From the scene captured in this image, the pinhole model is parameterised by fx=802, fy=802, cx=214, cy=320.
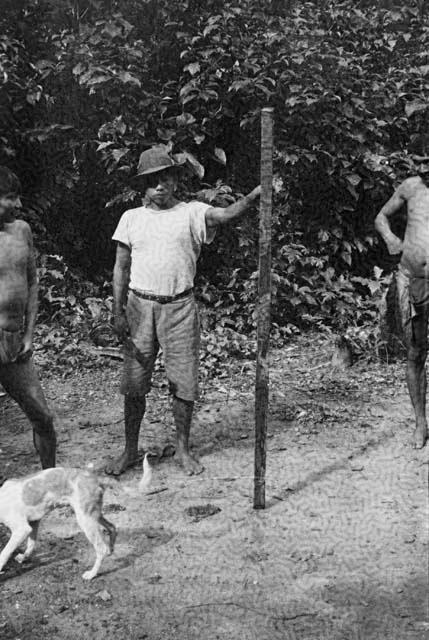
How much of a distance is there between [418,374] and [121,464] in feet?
6.82

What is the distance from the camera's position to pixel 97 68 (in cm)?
749

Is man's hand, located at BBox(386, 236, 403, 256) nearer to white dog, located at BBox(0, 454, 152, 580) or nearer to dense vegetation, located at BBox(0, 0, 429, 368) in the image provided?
white dog, located at BBox(0, 454, 152, 580)

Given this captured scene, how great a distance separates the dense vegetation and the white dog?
14.5 ft

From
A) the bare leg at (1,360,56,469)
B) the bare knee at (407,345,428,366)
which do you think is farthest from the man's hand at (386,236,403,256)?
the bare leg at (1,360,56,469)

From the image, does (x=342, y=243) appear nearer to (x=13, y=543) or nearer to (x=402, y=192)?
(x=402, y=192)

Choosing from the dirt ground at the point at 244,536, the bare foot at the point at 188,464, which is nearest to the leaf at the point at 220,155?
the dirt ground at the point at 244,536

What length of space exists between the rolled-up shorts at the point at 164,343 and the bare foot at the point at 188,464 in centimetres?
41

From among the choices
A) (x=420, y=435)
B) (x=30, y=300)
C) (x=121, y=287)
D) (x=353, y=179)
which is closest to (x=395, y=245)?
(x=420, y=435)

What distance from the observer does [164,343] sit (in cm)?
488

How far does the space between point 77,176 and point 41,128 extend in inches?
23.4

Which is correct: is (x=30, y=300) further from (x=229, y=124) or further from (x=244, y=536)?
(x=229, y=124)

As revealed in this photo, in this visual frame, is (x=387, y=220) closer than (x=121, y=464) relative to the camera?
No

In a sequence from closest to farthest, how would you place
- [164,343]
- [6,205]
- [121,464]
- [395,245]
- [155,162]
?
[6,205] < [155,162] < [164,343] < [121,464] < [395,245]

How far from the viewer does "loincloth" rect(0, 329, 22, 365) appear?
3998 millimetres
